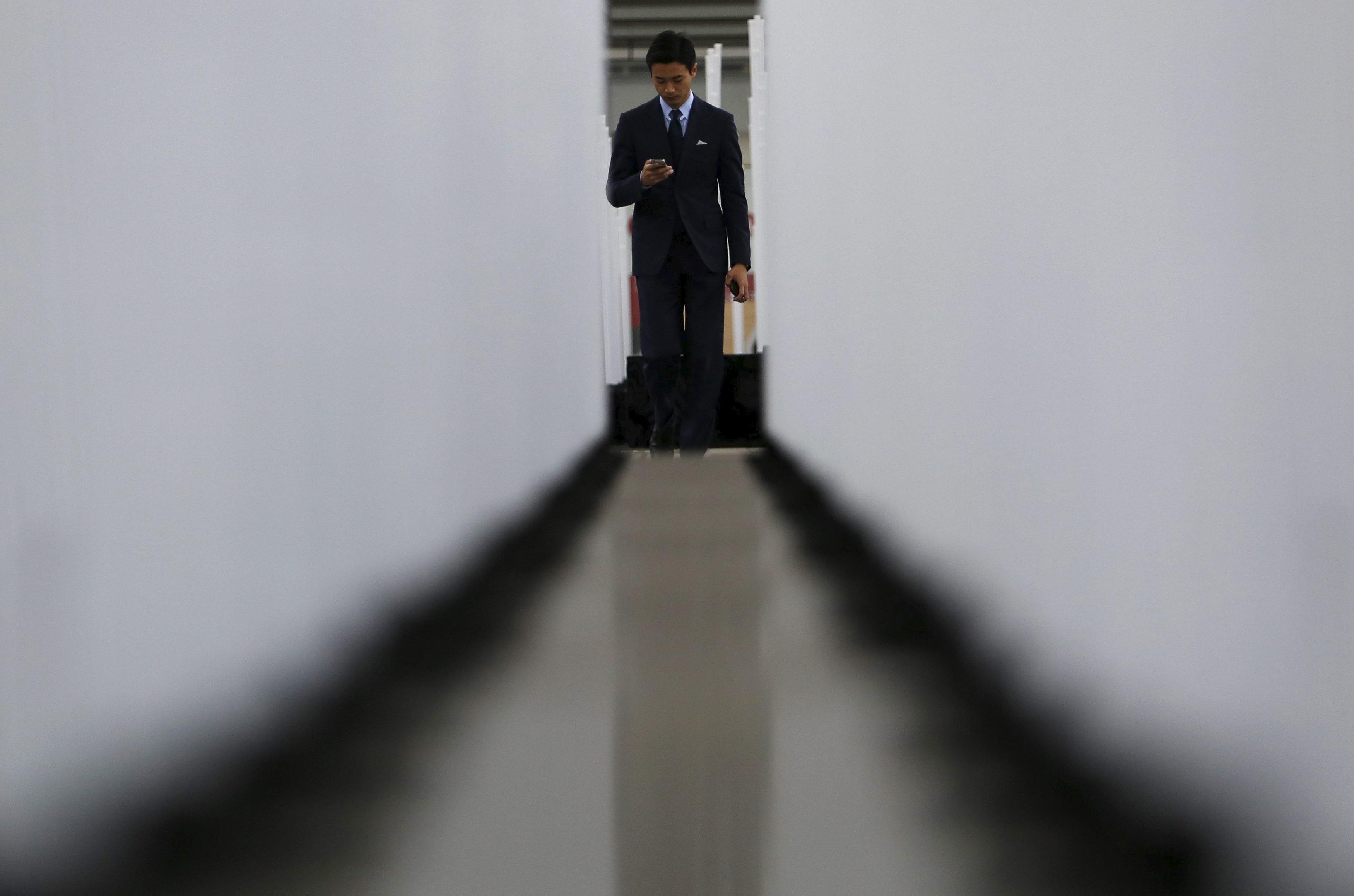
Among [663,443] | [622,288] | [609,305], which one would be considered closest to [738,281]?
[663,443]

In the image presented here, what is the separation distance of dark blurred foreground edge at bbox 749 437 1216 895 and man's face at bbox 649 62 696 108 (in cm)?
246

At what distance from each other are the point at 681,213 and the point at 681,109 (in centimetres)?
34

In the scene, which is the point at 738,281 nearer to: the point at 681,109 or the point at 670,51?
the point at 681,109

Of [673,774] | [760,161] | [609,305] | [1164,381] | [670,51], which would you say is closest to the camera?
[1164,381]

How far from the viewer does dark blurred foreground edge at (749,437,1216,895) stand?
0.66 m

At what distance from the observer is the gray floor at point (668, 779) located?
2.27ft

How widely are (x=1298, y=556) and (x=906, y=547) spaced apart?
38.1 inches

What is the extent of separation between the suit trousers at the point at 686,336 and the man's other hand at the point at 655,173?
19cm

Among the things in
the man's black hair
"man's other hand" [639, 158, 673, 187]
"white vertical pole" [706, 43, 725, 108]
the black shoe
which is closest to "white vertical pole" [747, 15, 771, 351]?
"white vertical pole" [706, 43, 725, 108]

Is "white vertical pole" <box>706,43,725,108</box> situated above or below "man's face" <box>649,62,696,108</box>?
above

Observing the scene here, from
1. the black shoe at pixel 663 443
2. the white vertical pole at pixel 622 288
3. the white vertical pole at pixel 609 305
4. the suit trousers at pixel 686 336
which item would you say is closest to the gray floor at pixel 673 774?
the suit trousers at pixel 686 336

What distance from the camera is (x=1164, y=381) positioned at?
2.50 ft

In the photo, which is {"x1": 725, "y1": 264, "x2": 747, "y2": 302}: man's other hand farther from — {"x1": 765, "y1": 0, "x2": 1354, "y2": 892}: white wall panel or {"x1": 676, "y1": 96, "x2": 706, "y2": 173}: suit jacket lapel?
{"x1": 765, "y1": 0, "x2": 1354, "y2": 892}: white wall panel

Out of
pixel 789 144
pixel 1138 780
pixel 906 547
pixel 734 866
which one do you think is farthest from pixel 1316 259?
pixel 789 144
